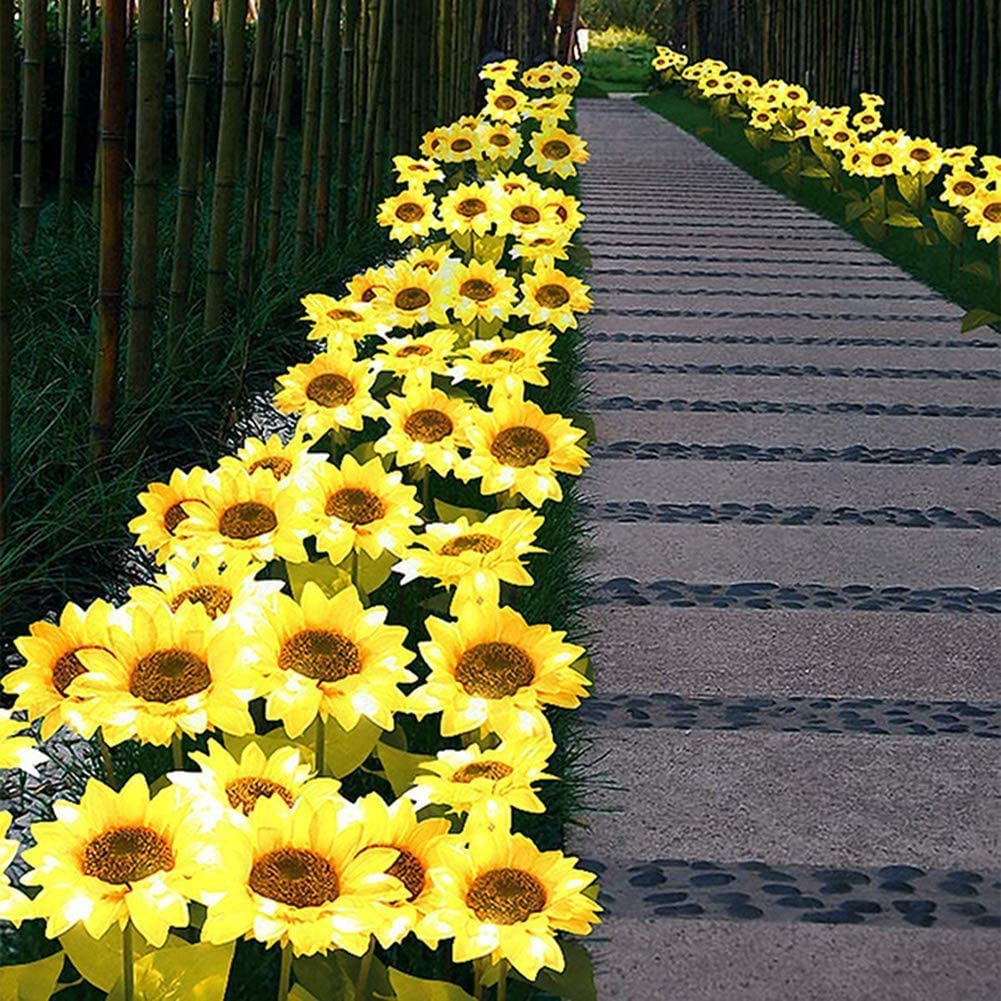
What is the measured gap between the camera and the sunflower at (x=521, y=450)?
5.50ft

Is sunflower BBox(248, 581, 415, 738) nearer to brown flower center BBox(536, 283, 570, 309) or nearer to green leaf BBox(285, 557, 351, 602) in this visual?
green leaf BBox(285, 557, 351, 602)

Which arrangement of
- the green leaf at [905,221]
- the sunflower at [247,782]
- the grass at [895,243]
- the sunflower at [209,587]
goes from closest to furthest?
the sunflower at [247,782], the sunflower at [209,587], the grass at [895,243], the green leaf at [905,221]

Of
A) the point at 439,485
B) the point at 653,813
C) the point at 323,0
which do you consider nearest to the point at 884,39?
the point at 323,0

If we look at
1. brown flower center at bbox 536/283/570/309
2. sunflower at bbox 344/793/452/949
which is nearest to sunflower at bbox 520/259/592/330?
brown flower center at bbox 536/283/570/309

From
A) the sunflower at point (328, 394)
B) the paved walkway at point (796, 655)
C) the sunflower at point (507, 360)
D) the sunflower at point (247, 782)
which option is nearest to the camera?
the sunflower at point (247, 782)

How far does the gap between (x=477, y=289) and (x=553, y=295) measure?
0.16 meters

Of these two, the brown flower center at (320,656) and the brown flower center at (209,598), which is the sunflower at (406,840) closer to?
the brown flower center at (320,656)

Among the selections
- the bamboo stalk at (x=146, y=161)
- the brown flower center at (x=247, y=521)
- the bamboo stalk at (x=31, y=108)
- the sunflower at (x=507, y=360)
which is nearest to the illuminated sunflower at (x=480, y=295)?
the sunflower at (x=507, y=360)

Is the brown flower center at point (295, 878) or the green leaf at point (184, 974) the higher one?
the brown flower center at point (295, 878)

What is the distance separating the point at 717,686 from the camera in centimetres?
192

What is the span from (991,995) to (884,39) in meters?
6.01

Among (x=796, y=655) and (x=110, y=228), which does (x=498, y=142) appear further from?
(x=796, y=655)

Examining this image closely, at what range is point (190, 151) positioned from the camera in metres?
2.64

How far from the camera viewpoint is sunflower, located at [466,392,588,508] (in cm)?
168
